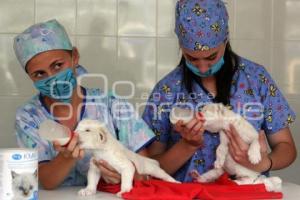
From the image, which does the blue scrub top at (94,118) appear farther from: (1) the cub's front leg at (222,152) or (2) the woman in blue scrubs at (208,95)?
(1) the cub's front leg at (222,152)

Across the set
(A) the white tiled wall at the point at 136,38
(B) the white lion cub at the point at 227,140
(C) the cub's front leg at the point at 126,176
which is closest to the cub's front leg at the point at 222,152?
(B) the white lion cub at the point at 227,140

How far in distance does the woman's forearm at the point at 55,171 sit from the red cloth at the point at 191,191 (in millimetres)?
112

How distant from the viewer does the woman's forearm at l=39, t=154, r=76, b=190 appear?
1.23m

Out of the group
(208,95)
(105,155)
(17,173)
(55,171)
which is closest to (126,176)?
(105,155)

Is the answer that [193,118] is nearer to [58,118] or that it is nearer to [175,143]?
[175,143]

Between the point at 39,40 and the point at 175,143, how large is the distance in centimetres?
48

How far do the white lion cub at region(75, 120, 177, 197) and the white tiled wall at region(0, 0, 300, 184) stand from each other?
85 cm

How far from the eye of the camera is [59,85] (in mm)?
1297

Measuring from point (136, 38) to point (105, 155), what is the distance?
97 cm

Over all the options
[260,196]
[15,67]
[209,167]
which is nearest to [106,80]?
[15,67]

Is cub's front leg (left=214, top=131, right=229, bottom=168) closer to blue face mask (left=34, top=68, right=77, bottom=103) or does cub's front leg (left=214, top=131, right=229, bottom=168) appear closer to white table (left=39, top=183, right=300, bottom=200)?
white table (left=39, top=183, right=300, bottom=200)

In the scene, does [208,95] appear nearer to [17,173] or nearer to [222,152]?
[222,152]

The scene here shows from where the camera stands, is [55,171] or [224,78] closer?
[55,171]

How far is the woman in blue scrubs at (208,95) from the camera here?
1.36 metres
